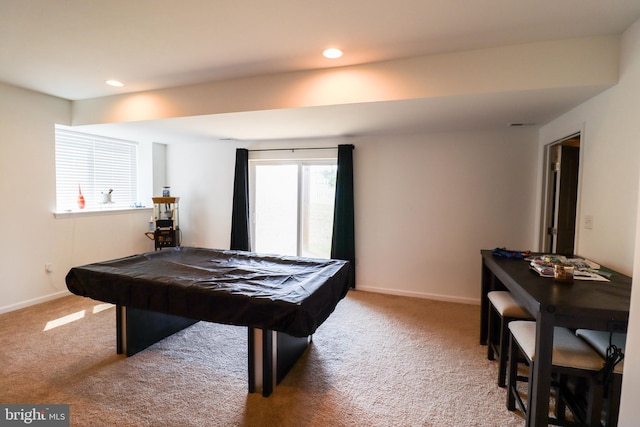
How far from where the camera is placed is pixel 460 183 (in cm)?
361

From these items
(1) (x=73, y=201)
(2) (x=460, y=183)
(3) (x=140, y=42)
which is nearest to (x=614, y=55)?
(2) (x=460, y=183)

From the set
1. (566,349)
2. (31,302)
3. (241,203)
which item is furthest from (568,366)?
(31,302)

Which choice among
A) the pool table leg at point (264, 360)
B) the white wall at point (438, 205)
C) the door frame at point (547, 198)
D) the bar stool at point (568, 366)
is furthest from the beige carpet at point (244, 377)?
the door frame at point (547, 198)

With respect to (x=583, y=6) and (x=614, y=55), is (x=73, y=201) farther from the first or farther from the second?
(x=614, y=55)

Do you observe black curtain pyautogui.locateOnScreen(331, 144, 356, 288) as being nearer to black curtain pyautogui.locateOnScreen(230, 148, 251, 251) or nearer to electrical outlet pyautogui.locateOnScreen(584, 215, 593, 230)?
black curtain pyautogui.locateOnScreen(230, 148, 251, 251)

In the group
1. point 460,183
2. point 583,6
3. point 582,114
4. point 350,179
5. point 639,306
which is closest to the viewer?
point 639,306

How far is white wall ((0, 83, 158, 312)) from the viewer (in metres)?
3.16

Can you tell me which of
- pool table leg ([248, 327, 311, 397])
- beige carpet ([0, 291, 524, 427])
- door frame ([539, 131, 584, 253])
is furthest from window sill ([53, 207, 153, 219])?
door frame ([539, 131, 584, 253])

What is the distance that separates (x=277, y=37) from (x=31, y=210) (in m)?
3.48

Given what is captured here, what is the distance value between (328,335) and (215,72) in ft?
8.86

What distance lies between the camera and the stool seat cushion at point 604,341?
141 cm

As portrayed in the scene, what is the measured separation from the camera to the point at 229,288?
197 centimetres

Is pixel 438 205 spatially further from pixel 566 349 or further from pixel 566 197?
pixel 566 349

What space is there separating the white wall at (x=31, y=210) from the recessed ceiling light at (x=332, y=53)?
345 centimetres
